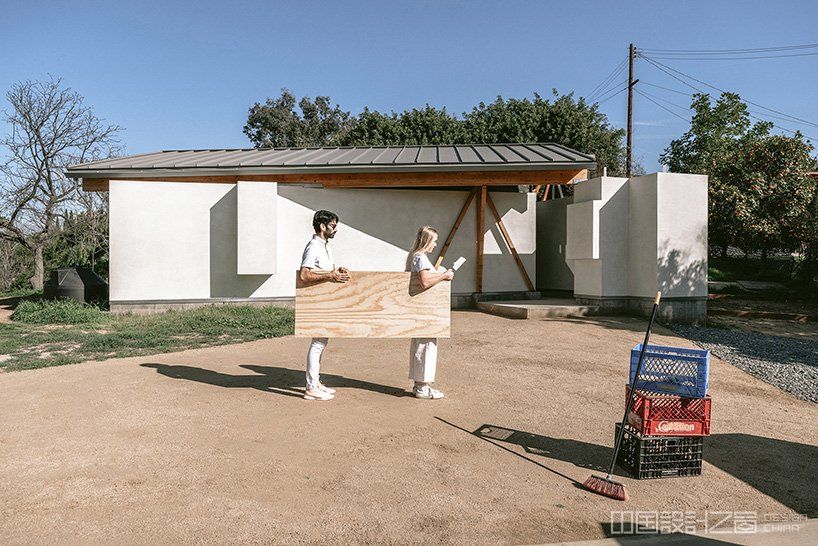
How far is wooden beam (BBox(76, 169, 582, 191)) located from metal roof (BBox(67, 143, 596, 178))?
0.16 m

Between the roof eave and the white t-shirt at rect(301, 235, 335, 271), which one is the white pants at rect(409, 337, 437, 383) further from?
the roof eave

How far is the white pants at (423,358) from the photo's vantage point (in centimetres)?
531

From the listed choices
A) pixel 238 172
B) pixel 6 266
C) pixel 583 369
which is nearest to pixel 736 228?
pixel 583 369

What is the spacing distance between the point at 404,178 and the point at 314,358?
7.63m

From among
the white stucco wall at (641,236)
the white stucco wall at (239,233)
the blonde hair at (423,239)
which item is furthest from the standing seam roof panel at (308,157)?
the blonde hair at (423,239)

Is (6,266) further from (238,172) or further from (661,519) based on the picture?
(661,519)

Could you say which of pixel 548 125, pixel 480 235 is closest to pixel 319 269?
pixel 480 235

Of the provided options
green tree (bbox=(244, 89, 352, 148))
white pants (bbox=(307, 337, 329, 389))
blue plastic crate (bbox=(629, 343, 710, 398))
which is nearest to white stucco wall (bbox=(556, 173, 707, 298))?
blue plastic crate (bbox=(629, 343, 710, 398))

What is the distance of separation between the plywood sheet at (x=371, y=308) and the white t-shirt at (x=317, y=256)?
0.20 meters

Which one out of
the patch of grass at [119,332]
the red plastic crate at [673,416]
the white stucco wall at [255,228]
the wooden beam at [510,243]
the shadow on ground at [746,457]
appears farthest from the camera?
the wooden beam at [510,243]

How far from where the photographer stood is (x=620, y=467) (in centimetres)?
385

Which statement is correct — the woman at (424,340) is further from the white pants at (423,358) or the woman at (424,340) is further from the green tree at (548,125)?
the green tree at (548,125)

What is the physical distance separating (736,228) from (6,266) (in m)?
28.1

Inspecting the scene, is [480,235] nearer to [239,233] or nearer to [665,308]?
[665,308]
